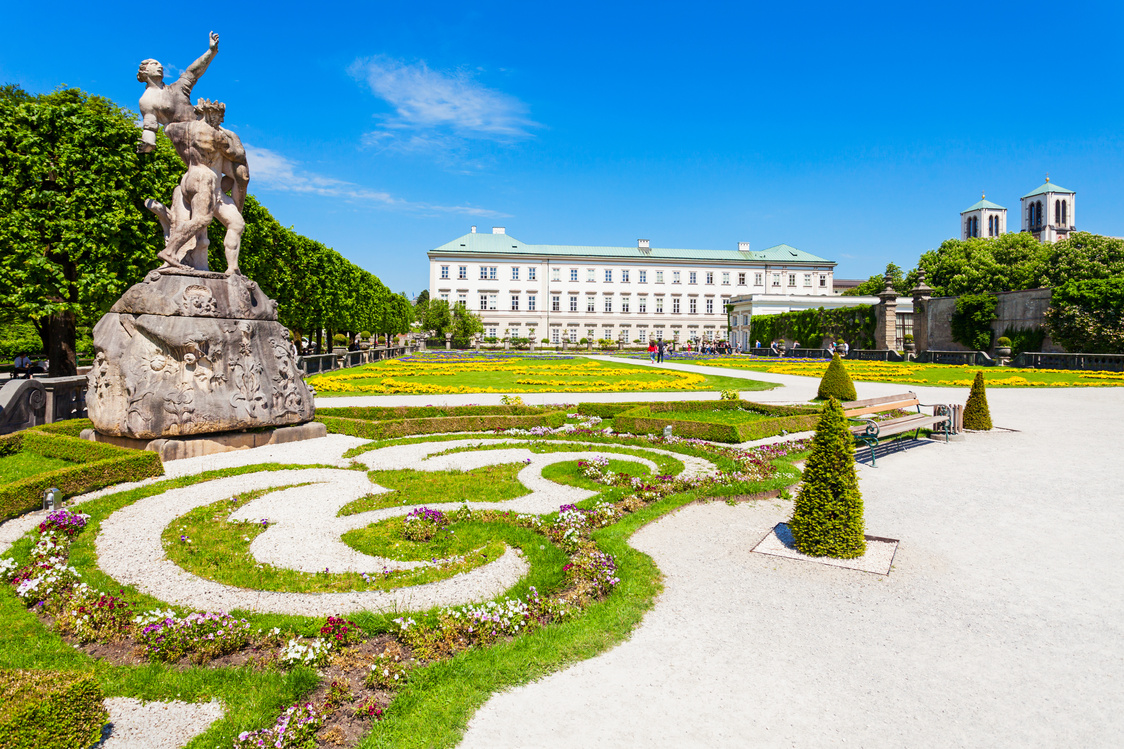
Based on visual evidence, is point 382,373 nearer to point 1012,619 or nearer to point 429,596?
point 429,596

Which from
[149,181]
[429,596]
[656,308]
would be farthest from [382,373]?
[656,308]

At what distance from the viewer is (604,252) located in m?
76.9

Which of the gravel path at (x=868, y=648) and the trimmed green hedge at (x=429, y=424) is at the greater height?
the trimmed green hedge at (x=429, y=424)

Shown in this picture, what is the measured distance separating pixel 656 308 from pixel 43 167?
66874 millimetres

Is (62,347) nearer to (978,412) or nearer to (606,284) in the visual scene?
(978,412)

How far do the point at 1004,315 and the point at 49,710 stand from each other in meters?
41.7

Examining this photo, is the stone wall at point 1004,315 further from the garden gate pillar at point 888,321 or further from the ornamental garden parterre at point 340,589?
the ornamental garden parterre at point 340,589

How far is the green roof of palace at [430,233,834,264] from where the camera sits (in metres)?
74.2

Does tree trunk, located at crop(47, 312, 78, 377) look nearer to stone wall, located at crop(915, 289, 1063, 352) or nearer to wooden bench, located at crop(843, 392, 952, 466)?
wooden bench, located at crop(843, 392, 952, 466)

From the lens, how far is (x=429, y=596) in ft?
13.3

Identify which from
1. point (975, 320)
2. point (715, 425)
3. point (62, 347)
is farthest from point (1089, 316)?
point (62, 347)

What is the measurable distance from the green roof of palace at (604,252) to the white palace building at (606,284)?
0.13m

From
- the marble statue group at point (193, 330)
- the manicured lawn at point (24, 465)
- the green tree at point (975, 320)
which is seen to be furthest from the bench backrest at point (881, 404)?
the green tree at point (975, 320)

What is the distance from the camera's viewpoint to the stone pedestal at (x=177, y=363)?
26.8 feet
